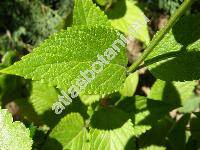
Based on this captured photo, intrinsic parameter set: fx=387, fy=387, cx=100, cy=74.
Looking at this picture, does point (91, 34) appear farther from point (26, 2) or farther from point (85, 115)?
point (26, 2)

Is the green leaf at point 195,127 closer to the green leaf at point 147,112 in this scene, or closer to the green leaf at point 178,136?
the green leaf at point 178,136

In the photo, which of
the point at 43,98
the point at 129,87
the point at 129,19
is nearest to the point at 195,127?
the point at 129,87

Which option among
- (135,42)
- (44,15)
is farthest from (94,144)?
(135,42)

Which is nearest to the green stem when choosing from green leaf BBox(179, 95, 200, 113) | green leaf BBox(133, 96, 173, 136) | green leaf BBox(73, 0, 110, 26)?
green leaf BBox(73, 0, 110, 26)

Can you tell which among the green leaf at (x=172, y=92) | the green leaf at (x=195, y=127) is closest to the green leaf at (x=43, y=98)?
the green leaf at (x=172, y=92)

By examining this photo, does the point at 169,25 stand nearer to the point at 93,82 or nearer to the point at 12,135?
the point at 93,82
